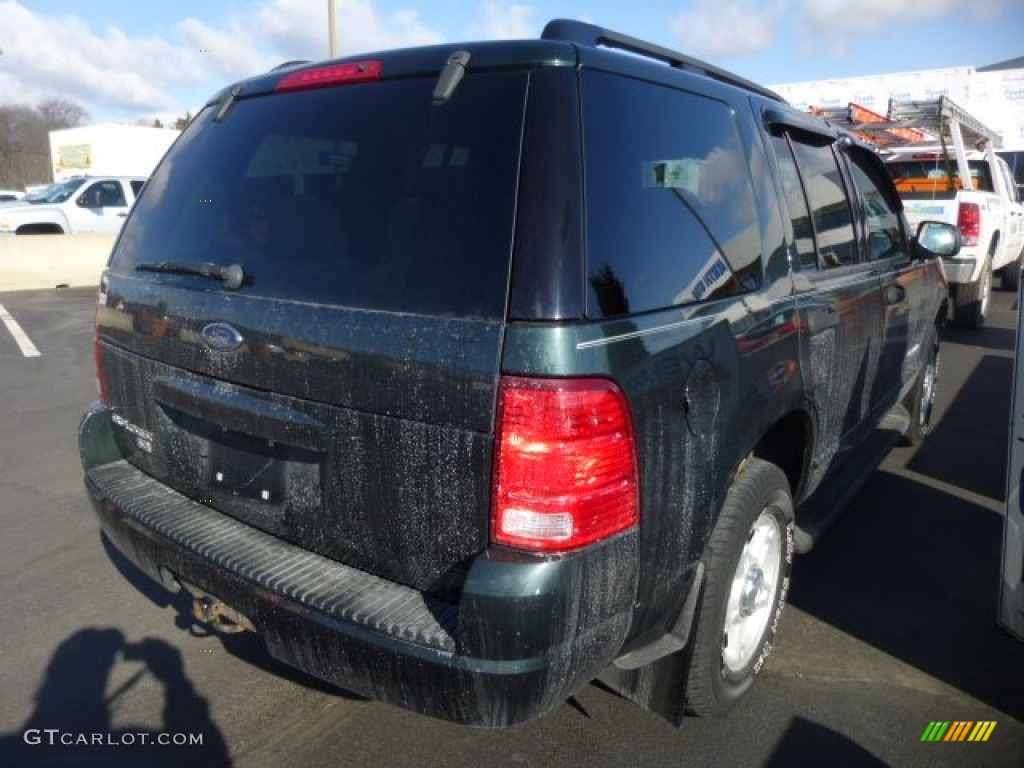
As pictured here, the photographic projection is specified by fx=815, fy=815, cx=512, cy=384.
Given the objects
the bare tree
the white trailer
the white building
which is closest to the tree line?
the bare tree

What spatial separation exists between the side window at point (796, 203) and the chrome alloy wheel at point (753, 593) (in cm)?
99

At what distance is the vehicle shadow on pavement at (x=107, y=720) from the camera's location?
251 centimetres

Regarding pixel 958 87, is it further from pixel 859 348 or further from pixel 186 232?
pixel 186 232

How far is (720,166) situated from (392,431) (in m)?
1.38

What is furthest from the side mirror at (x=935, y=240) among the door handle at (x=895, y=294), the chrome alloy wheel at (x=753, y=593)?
the chrome alloy wheel at (x=753, y=593)

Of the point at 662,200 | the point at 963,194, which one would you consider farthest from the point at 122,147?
the point at 662,200

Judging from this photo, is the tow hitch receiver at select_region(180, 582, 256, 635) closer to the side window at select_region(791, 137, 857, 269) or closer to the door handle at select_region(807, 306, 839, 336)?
the door handle at select_region(807, 306, 839, 336)

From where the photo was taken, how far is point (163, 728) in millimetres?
2639

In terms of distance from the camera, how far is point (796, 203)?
9.99ft

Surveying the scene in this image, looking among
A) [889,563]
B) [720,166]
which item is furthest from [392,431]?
[889,563]

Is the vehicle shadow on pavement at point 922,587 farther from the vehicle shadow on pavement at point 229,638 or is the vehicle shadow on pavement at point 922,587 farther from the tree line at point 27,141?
the tree line at point 27,141

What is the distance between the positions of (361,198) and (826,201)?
6.89 ft

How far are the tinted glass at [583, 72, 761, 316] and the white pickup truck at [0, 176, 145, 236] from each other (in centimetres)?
1712

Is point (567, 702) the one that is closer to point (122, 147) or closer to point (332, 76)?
point (332, 76)
